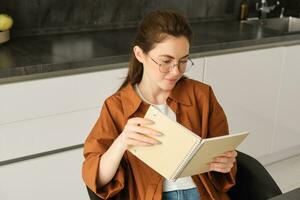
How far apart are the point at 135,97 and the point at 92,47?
83 centimetres

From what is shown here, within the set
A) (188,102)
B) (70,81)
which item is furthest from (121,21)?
(188,102)

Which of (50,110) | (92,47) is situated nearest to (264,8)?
(92,47)

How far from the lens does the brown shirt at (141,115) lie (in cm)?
122

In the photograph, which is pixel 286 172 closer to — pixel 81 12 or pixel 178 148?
pixel 81 12

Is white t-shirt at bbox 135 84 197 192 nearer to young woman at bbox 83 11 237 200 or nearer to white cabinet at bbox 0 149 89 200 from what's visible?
young woman at bbox 83 11 237 200

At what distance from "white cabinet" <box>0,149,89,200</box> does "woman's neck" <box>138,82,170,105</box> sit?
0.71 m

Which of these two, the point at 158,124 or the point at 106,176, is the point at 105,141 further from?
the point at 158,124

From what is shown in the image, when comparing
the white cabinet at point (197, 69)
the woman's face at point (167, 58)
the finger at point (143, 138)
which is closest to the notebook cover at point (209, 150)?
the finger at point (143, 138)

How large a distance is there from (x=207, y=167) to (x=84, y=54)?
94 centimetres

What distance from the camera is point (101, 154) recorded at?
1.22m

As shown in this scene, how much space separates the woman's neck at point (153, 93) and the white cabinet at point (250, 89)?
34.5 inches

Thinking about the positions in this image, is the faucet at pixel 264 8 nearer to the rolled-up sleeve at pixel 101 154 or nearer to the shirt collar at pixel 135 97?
the shirt collar at pixel 135 97

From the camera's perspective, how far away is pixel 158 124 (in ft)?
3.48

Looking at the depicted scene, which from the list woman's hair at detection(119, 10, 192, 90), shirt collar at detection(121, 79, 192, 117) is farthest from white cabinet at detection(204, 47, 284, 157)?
woman's hair at detection(119, 10, 192, 90)
